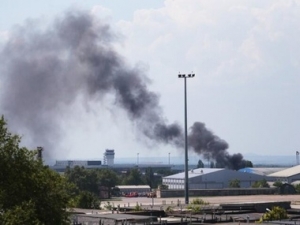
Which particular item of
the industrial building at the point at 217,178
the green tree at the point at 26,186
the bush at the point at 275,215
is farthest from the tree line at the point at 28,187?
the industrial building at the point at 217,178

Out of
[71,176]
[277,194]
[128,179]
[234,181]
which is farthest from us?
[128,179]

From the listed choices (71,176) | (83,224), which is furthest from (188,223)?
(71,176)

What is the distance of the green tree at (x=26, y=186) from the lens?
2897 cm

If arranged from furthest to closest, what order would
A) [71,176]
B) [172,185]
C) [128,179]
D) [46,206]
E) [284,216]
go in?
[128,179], [172,185], [71,176], [284,216], [46,206]

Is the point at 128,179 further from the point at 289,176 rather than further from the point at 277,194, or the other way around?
the point at 277,194

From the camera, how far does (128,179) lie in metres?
146

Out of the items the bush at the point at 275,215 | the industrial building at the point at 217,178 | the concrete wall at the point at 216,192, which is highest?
the industrial building at the point at 217,178

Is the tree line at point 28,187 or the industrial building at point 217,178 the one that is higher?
the industrial building at point 217,178

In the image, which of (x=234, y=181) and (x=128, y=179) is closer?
(x=234, y=181)

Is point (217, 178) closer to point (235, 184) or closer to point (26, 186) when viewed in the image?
point (235, 184)

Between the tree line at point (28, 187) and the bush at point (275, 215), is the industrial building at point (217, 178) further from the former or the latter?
the tree line at point (28, 187)

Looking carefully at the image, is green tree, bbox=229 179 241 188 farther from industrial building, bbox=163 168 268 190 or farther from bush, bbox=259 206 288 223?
bush, bbox=259 206 288 223

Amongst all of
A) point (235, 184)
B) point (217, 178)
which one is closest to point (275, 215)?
point (235, 184)

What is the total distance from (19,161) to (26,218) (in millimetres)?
3223
